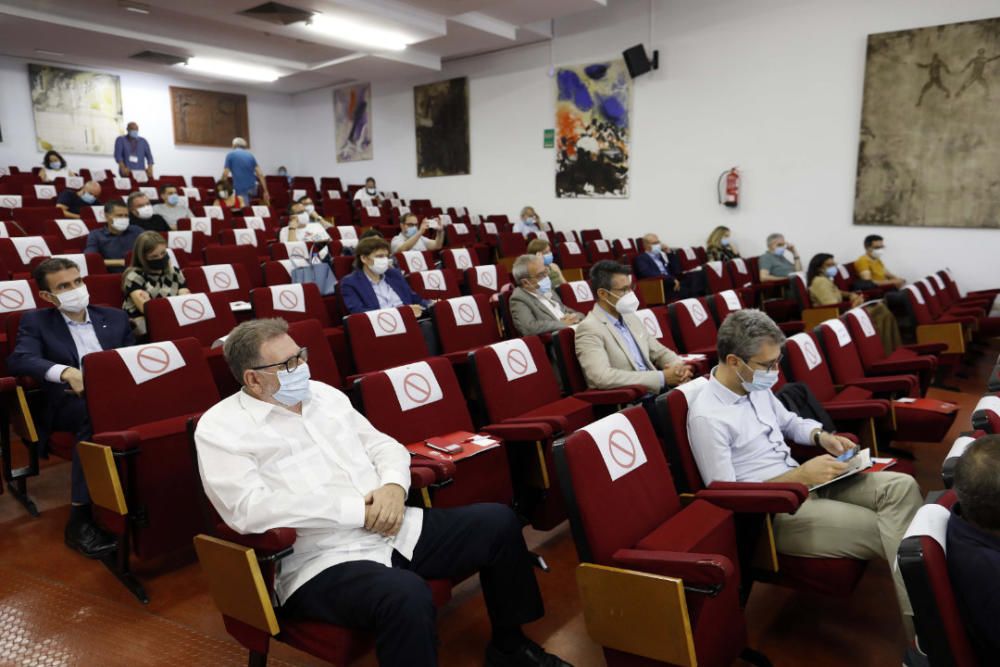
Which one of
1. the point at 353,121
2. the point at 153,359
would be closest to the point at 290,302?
the point at 153,359

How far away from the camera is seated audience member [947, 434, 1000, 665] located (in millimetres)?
1196

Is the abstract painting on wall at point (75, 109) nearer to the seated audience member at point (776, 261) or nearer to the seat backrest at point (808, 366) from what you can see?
the seated audience member at point (776, 261)

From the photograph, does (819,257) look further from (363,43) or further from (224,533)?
(363,43)

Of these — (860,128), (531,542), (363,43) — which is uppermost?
(363,43)

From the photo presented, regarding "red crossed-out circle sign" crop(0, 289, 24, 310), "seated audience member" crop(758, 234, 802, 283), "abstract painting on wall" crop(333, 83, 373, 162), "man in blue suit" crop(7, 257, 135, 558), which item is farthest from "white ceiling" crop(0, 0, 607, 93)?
"man in blue suit" crop(7, 257, 135, 558)

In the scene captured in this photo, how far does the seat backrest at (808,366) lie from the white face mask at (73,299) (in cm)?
314

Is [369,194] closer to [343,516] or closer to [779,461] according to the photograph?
[779,461]

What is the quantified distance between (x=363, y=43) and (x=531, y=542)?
344 inches

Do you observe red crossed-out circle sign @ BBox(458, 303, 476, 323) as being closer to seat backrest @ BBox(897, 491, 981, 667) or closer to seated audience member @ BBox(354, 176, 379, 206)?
seat backrest @ BBox(897, 491, 981, 667)

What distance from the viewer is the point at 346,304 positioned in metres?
4.16

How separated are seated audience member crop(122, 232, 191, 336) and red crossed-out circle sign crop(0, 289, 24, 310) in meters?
0.49

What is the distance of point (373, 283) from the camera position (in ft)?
14.3

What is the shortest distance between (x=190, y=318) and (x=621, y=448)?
2.55m

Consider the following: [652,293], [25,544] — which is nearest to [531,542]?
[25,544]
